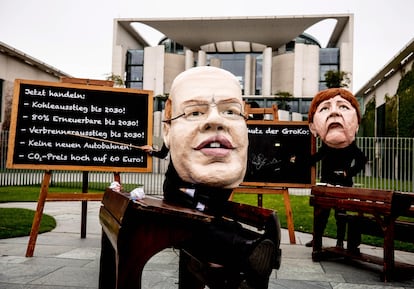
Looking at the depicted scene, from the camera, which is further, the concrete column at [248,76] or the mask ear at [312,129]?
the concrete column at [248,76]

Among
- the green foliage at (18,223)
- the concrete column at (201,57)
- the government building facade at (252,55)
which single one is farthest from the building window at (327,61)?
the green foliage at (18,223)

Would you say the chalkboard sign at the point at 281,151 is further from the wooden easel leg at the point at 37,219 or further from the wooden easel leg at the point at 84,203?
the wooden easel leg at the point at 37,219

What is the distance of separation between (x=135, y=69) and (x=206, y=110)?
31.5 meters

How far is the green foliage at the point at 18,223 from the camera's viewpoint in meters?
5.36

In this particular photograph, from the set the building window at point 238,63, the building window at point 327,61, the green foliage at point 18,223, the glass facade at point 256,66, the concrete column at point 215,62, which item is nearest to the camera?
the green foliage at point 18,223

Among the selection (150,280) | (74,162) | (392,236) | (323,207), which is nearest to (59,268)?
(150,280)

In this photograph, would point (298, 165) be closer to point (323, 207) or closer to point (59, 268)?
point (323, 207)

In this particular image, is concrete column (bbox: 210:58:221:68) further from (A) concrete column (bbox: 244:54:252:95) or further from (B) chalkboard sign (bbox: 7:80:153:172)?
(B) chalkboard sign (bbox: 7:80:153:172)

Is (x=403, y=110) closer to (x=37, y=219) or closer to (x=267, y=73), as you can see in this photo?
(x=267, y=73)

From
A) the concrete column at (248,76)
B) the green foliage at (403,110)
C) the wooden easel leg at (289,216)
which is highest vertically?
the concrete column at (248,76)

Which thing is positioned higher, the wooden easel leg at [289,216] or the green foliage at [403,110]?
the green foliage at [403,110]

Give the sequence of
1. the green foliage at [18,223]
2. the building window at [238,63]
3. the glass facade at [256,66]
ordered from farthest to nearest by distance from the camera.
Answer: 1. the building window at [238,63]
2. the glass facade at [256,66]
3. the green foliage at [18,223]

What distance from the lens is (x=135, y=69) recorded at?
3300 cm

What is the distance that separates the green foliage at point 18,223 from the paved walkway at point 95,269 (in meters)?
0.31
